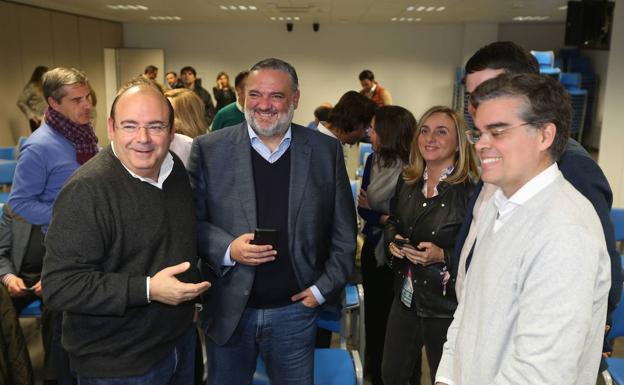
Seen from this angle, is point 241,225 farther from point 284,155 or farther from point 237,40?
point 237,40

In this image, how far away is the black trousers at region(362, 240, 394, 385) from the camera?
8.63 ft

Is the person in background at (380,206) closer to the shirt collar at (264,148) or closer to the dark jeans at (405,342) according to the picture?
the dark jeans at (405,342)

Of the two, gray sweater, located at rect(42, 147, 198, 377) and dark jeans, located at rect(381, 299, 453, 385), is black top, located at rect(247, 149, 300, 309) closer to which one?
gray sweater, located at rect(42, 147, 198, 377)

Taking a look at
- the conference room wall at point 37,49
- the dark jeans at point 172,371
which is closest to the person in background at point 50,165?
the dark jeans at point 172,371

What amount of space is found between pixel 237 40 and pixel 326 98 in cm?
291

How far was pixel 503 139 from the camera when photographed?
3.77 ft

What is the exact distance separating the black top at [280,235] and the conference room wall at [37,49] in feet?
29.2

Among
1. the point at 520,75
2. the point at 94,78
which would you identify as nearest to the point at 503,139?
the point at 520,75

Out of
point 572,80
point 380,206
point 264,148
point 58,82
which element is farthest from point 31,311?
point 572,80

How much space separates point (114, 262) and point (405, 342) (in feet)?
4.15

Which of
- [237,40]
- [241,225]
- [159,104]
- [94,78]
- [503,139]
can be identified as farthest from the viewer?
[237,40]

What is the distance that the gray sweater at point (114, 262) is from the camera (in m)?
1.34

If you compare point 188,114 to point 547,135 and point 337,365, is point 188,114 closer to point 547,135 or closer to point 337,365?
point 337,365

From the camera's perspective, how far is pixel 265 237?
5.36 ft
